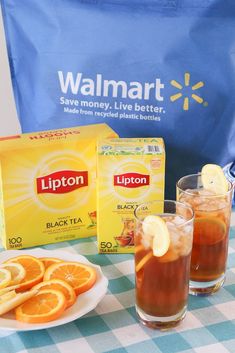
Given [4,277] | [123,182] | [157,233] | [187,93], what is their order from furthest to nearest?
[187,93] → [123,182] → [4,277] → [157,233]

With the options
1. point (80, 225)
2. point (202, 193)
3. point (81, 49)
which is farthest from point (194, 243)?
point (81, 49)

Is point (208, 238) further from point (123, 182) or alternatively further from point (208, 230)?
point (123, 182)

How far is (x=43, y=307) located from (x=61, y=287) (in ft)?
0.18

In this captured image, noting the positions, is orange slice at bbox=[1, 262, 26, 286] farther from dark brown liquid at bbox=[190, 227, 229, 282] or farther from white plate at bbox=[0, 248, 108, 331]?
dark brown liquid at bbox=[190, 227, 229, 282]

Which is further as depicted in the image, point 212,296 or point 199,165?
point 199,165

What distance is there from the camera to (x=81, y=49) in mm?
1319

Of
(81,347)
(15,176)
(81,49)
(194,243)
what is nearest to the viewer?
(81,347)

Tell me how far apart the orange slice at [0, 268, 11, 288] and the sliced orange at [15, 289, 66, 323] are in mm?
59

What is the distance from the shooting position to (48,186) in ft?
Answer: 3.88

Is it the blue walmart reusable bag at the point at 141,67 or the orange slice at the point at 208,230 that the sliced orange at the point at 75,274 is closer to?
the orange slice at the point at 208,230

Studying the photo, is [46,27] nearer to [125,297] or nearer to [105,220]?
[105,220]

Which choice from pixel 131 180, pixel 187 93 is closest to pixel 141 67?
pixel 187 93

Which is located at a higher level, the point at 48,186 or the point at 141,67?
the point at 141,67

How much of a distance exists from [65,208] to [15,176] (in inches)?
5.1
